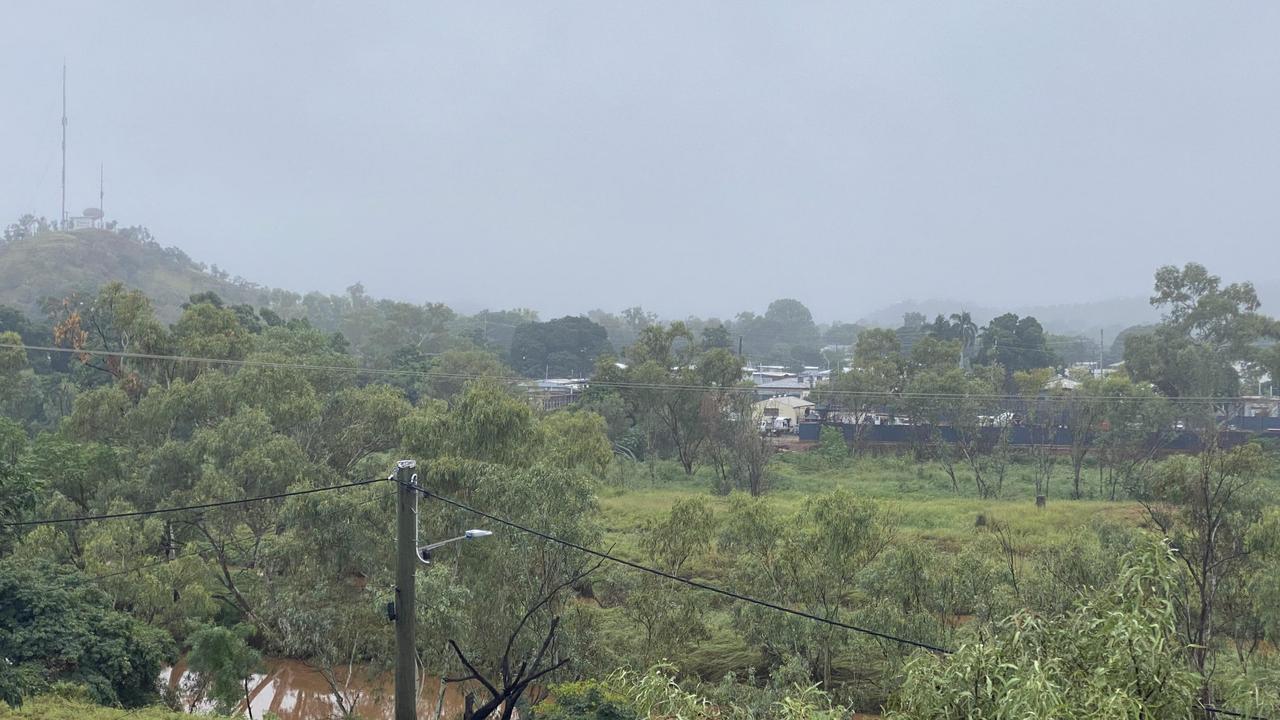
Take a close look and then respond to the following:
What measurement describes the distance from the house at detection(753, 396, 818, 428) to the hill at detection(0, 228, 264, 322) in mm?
66972

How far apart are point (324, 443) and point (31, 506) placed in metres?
11.6

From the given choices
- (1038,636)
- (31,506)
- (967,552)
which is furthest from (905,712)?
(31,506)

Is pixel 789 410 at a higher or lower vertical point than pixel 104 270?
lower

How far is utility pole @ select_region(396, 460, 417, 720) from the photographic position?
8656 mm

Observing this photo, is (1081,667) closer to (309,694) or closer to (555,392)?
(309,694)

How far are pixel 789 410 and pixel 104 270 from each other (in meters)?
88.8

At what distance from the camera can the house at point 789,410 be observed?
52.8 metres

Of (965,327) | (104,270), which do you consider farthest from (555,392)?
(104,270)

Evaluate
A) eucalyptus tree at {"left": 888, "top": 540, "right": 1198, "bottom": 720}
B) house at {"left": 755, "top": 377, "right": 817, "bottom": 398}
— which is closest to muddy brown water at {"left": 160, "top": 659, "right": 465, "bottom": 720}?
eucalyptus tree at {"left": 888, "top": 540, "right": 1198, "bottom": 720}

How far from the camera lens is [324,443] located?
25438 mm

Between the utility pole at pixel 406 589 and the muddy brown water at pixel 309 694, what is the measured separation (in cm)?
770

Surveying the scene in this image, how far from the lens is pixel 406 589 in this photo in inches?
346

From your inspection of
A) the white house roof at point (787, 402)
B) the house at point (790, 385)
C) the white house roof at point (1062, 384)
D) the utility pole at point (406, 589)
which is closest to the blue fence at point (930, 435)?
the white house roof at point (1062, 384)

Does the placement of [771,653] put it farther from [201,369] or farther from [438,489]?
[201,369]
